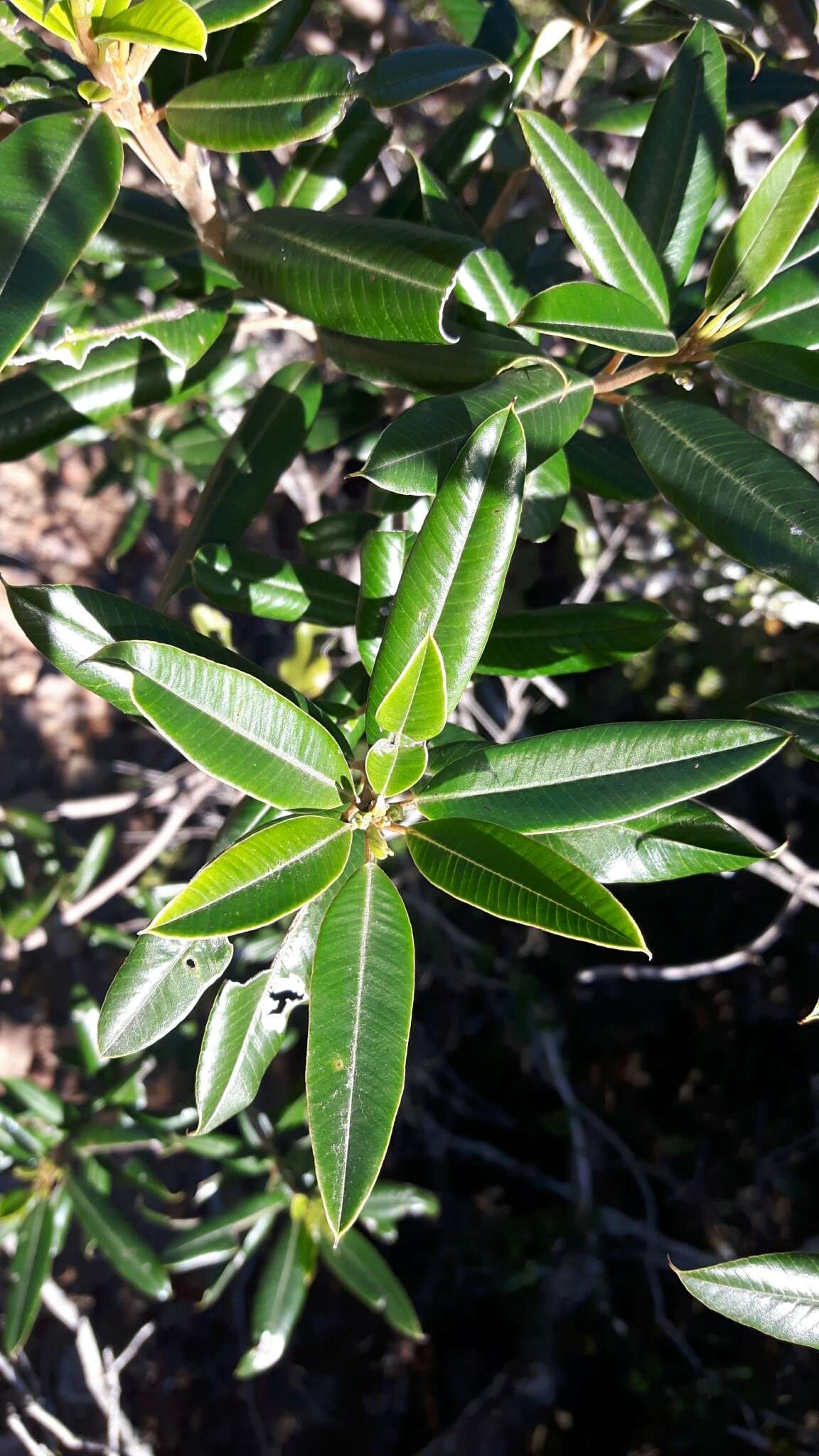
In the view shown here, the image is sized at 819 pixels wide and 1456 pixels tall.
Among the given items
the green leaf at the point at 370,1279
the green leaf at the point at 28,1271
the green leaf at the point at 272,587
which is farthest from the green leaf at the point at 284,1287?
the green leaf at the point at 272,587

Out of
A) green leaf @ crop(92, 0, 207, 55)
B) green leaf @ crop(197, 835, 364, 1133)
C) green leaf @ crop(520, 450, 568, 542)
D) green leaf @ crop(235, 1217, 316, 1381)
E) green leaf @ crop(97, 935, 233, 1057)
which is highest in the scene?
green leaf @ crop(92, 0, 207, 55)

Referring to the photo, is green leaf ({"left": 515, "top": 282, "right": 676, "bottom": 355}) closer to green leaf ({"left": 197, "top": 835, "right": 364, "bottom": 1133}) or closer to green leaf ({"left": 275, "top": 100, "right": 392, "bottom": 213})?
green leaf ({"left": 275, "top": 100, "right": 392, "bottom": 213})

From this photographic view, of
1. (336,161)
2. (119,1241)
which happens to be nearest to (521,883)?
(336,161)

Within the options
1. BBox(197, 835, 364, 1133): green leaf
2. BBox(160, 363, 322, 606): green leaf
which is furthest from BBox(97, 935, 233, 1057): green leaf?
BBox(160, 363, 322, 606): green leaf

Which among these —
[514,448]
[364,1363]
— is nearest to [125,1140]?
[514,448]

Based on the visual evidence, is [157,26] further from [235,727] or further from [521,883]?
[521,883]

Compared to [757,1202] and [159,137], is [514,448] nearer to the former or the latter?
[159,137]

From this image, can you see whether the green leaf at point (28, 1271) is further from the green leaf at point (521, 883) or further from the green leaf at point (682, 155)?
the green leaf at point (682, 155)
